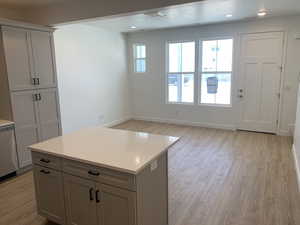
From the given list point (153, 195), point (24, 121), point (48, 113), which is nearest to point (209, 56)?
point (48, 113)

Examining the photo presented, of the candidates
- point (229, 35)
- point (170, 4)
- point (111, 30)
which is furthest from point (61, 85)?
point (229, 35)

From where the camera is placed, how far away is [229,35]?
5535mm

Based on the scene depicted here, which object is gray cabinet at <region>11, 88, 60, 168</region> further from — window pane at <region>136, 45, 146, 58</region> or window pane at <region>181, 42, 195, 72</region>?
window pane at <region>181, 42, 195, 72</region>

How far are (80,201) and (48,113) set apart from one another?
237 cm

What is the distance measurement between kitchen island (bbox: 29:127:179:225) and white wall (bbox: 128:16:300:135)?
13.3 ft

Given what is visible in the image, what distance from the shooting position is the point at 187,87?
640 cm

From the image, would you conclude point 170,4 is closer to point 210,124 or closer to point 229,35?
point 229,35

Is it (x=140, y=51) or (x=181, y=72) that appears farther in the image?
(x=140, y=51)

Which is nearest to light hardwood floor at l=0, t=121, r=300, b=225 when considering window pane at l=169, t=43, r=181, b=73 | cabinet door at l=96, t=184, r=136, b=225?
cabinet door at l=96, t=184, r=136, b=225

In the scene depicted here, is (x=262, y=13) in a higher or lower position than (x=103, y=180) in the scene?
higher

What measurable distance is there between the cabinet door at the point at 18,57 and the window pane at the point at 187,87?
407 cm

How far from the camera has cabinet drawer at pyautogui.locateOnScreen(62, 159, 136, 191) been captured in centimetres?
170

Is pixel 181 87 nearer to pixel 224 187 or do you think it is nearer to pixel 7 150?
pixel 224 187

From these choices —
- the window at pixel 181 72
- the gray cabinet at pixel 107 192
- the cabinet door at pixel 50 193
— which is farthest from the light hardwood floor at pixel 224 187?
the window at pixel 181 72
